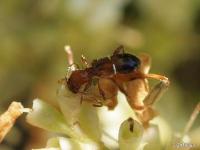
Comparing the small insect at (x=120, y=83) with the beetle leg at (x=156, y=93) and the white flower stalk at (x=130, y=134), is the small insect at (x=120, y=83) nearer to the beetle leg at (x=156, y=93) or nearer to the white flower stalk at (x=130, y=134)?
the beetle leg at (x=156, y=93)

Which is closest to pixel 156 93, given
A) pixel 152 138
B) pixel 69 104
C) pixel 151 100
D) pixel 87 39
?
pixel 151 100

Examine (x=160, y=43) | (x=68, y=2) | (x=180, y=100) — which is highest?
(x=68, y=2)

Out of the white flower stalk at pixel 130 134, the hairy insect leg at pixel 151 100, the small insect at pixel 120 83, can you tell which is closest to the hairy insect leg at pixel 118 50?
the small insect at pixel 120 83

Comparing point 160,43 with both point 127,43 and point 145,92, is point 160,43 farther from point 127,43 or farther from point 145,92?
point 145,92

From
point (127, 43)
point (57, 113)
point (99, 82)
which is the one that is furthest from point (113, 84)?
point (127, 43)

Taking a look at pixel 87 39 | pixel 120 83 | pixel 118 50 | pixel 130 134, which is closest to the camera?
pixel 130 134

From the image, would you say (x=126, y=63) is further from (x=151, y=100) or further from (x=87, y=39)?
(x=87, y=39)

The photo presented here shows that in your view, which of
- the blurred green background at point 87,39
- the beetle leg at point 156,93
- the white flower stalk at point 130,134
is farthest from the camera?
the blurred green background at point 87,39
